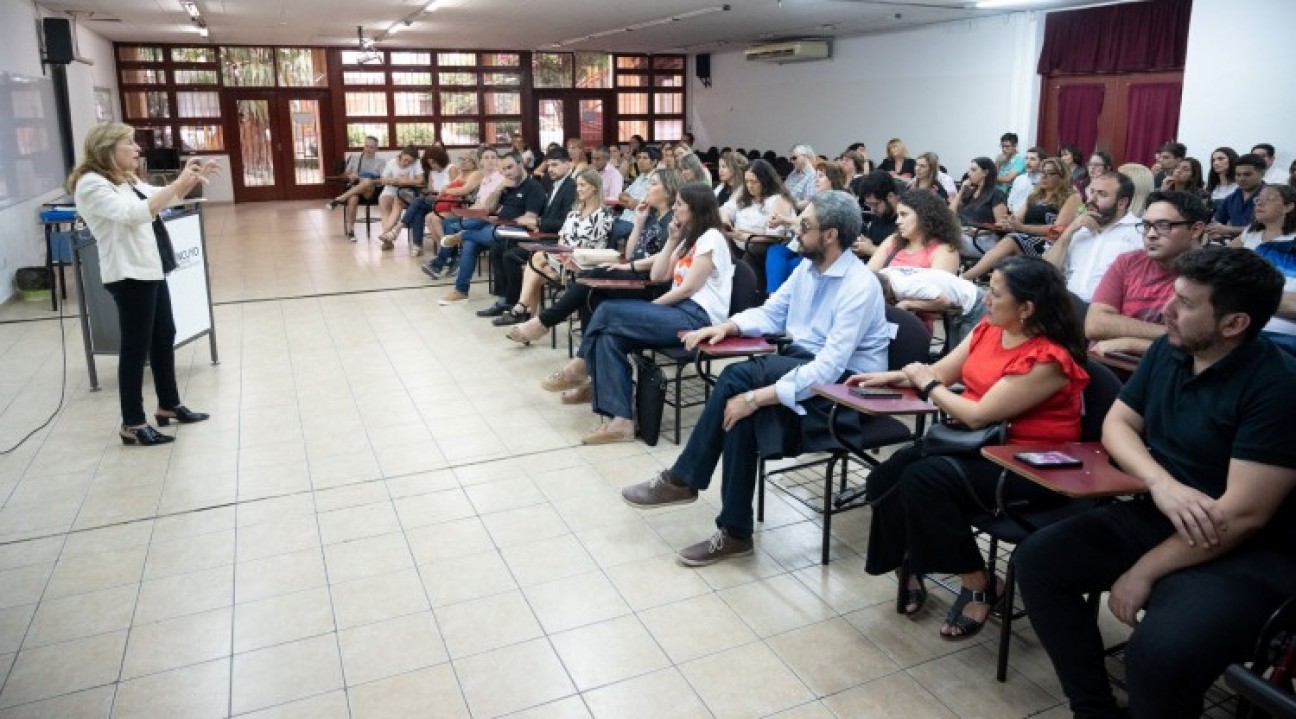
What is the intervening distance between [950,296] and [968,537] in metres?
1.71

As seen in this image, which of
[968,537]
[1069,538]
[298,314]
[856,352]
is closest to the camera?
[1069,538]

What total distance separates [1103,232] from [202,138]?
16.3 metres

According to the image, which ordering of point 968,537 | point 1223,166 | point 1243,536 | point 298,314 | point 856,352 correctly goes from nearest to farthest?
point 1243,536
point 968,537
point 856,352
point 298,314
point 1223,166

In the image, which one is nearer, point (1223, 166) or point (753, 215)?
point (753, 215)

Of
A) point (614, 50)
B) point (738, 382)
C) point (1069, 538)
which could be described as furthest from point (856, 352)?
point (614, 50)

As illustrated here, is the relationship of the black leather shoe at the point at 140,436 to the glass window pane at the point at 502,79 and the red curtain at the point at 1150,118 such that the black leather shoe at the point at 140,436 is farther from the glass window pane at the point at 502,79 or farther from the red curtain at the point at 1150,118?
the glass window pane at the point at 502,79

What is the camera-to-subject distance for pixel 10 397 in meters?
5.04

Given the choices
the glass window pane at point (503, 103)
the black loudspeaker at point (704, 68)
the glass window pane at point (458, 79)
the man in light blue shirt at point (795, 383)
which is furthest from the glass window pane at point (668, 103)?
the man in light blue shirt at point (795, 383)

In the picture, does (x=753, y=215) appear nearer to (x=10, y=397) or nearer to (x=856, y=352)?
(x=856, y=352)

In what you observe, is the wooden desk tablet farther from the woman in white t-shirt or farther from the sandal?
the woman in white t-shirt

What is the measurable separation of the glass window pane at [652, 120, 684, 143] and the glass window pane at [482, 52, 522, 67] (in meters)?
3.25

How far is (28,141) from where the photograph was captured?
8.92 m

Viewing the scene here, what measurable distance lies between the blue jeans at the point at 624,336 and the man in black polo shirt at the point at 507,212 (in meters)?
3.44

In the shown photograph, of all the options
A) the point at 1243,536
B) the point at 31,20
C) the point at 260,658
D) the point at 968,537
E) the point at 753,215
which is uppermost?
the point at 31,20
